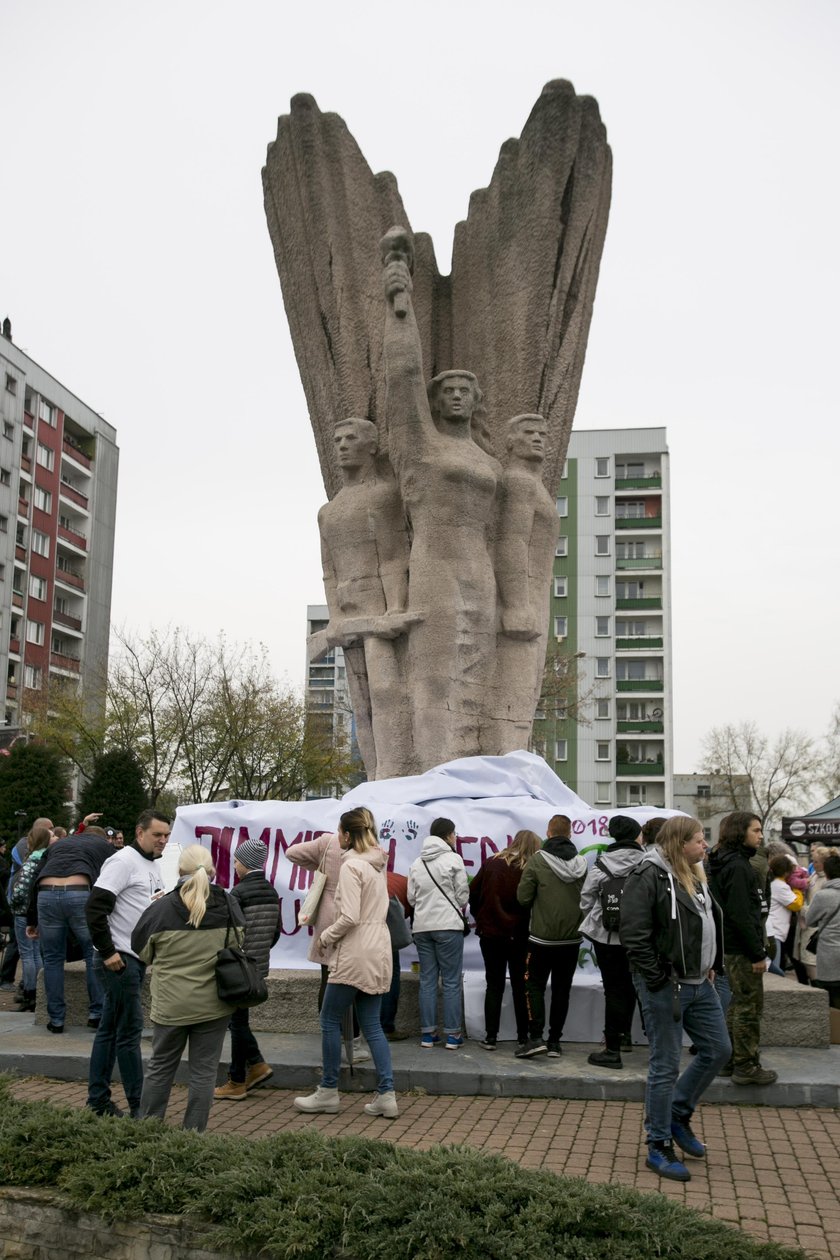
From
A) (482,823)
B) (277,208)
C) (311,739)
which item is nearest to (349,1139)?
(482,823)

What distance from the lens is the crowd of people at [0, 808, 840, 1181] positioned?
211 inches

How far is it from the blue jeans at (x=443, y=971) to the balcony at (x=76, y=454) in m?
47.3

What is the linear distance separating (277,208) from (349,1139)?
11214mm

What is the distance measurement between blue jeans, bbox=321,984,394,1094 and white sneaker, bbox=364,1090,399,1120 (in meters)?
0.03

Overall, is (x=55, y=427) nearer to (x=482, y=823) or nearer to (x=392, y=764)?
(x=392, y=764)

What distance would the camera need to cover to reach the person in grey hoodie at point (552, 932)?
7121 mm

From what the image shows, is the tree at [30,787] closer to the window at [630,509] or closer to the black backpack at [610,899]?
the black backpack at [610,899]

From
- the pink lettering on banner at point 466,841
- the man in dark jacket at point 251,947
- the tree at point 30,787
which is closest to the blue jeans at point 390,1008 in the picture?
the man in dark jacket at point 251,947

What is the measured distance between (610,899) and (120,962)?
9.47ft

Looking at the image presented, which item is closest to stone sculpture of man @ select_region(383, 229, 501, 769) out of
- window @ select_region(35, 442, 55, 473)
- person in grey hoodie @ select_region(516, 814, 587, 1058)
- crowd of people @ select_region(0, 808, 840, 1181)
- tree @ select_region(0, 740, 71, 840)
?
crowd of people @ select_region(0, 808, 840, 1181)

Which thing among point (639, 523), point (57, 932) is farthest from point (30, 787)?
point (639, 523)

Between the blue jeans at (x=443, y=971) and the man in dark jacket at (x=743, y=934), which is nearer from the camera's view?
the man in dark jacket at (x=743, y=934)

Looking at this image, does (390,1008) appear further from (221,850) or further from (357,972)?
(221,850)

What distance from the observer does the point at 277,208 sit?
13375 mm
